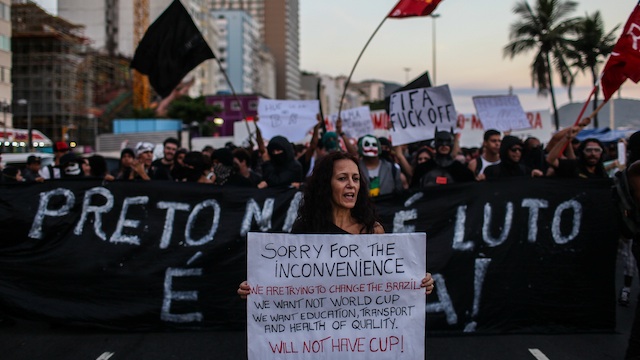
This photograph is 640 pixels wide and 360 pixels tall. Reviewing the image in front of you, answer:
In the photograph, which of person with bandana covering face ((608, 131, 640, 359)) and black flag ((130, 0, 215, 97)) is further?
black flag ((130, 0, 215, 97))

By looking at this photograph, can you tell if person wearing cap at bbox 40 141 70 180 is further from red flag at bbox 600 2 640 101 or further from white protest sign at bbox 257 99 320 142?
red flag at bbox 600 2 640 101

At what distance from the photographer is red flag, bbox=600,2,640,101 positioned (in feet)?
18.4

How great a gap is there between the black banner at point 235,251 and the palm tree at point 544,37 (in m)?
21.3

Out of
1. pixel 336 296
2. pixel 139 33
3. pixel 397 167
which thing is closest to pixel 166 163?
pixel 397 167

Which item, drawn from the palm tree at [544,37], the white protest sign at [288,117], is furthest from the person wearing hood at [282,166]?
the palm tree at [544,37]

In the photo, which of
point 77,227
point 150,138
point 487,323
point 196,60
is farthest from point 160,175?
point 150,138

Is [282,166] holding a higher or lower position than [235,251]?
higher

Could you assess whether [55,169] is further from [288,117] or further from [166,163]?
[288,117]

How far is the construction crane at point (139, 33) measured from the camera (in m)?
90.9

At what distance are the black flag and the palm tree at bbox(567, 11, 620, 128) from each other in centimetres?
2083

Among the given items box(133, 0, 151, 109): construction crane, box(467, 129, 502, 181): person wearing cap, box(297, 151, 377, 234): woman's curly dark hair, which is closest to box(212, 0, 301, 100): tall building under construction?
box(133, 0, 151, 109): construction crane

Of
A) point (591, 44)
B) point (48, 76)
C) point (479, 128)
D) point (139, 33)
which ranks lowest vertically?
point (479, 128)

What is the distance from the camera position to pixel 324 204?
3311 millimetres

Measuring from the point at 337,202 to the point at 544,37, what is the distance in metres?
24.3
